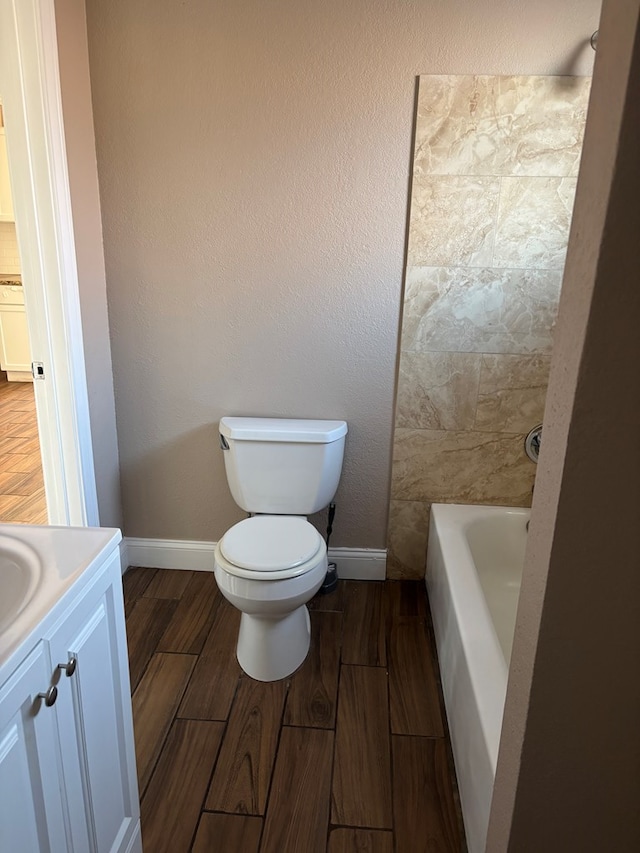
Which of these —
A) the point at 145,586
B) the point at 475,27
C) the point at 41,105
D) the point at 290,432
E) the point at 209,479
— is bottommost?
the point at 145,586

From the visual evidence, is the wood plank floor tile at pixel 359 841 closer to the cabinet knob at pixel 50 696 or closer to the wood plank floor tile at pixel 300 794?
the wood plank floor tile at pixel 300 794

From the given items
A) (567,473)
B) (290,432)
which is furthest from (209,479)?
(567,473)

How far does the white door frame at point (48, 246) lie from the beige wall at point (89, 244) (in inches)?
2.9

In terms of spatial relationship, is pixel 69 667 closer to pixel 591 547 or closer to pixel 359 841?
pixel 591 547

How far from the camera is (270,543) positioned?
6.64 feet

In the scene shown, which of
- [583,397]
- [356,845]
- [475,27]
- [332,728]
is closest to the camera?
[583,397]

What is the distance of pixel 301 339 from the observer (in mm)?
2383

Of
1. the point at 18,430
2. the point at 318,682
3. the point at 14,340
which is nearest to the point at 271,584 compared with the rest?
the point at 318,682

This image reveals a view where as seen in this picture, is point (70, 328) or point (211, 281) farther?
point (211, 281)

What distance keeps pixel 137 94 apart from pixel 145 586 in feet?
6.20

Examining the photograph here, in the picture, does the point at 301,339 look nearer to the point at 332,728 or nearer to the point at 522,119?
the point at 522,119

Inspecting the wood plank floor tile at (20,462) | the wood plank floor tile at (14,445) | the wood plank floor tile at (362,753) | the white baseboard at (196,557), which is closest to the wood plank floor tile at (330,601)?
the white baseboard at (196,557)

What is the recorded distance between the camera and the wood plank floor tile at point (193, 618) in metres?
2.21

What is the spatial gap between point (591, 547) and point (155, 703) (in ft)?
5.31
